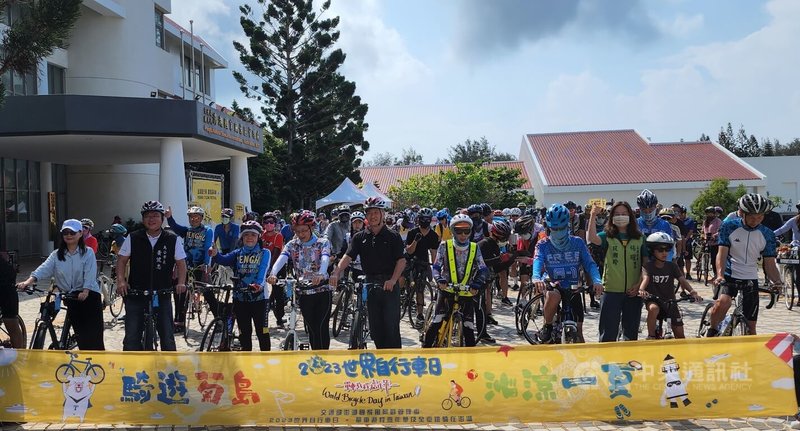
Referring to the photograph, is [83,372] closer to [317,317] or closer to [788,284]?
[317,317]

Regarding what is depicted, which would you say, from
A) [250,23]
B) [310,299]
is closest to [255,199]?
[250,23]

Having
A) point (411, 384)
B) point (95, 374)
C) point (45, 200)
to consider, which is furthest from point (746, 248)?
point (45, 200)

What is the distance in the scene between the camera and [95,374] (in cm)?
561

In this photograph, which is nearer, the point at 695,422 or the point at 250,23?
the point at 695,422

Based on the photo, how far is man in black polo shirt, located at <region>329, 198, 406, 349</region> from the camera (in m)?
7.16

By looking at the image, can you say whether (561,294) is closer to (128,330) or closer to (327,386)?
(327,386)

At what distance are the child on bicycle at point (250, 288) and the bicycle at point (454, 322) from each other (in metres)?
1.90

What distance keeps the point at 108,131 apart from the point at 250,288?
15.0 metres

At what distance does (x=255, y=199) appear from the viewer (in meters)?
40.8

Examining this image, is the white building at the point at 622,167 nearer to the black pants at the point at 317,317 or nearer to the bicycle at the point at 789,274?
the bicycle at the point at 789,274

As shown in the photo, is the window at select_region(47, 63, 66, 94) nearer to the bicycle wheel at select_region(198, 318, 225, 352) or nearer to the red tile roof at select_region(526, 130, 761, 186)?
the bicycle wheel at select_region(198, 318, 225, 352)

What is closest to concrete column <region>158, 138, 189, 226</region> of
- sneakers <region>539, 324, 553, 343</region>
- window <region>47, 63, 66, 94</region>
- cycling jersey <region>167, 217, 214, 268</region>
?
window <region>47, 63, 66, 94</region>

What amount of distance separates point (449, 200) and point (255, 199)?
11.6 metres

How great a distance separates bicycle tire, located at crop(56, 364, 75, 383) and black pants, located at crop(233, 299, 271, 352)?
78.4 inches
